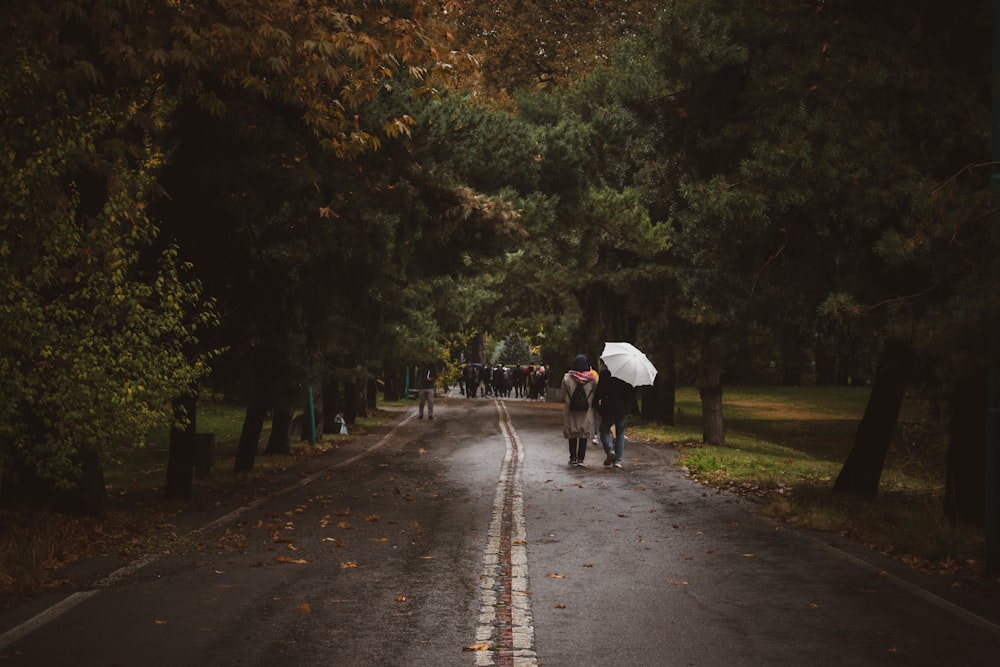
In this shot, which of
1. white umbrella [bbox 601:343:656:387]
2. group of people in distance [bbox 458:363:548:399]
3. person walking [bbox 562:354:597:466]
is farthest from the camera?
group of people in distance [bbox 458:363:548:399]

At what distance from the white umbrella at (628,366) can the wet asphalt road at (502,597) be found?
5.61 m

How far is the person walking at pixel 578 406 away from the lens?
67.8ft

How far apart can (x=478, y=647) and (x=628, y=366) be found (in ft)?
45.8

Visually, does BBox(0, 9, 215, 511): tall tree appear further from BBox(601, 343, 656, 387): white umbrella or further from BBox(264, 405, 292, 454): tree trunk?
BBox(264, 405, 292, 454): tree trunk

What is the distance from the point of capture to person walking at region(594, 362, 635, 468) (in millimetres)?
20466

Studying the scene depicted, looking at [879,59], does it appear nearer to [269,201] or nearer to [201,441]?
[269,201]

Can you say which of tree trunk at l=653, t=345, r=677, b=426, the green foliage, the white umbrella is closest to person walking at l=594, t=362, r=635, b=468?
the white umbrella

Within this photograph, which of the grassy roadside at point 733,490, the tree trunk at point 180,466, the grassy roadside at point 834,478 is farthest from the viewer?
the tree trunk at point 180,466

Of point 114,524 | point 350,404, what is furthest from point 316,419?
point 114,524

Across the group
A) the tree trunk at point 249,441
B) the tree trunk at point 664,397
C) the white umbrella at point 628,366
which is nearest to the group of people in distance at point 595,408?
the white umbrella at point 628,366

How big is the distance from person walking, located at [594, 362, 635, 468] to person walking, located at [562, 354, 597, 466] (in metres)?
0.24

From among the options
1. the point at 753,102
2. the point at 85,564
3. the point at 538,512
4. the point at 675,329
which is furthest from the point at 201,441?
the point at 675,329

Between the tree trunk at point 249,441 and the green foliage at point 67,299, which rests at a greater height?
the green foliage at point 67,299

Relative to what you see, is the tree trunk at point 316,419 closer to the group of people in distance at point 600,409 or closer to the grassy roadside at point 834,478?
the group of people in distance at point 600,409
